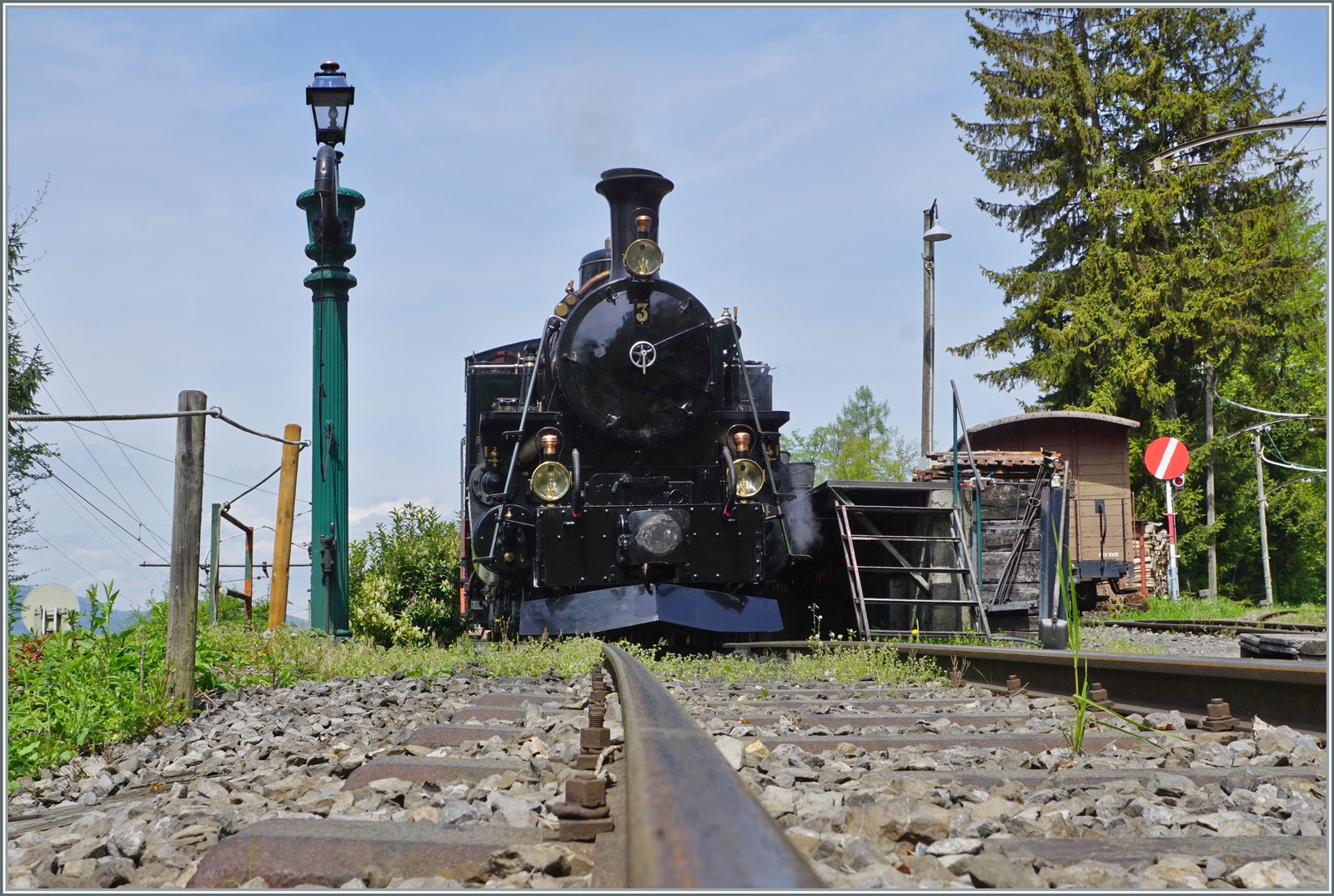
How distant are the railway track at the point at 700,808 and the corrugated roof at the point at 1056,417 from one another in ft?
56.3

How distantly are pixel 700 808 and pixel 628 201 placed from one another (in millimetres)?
8718

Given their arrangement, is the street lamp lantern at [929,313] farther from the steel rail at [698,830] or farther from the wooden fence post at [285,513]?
the steel rail at [698,830]

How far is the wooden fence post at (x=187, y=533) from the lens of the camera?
4969 millimetres

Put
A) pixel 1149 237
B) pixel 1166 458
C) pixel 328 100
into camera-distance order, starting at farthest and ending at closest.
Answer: pixel 1149 237 → pixel 1166 458 → pixel 328 100

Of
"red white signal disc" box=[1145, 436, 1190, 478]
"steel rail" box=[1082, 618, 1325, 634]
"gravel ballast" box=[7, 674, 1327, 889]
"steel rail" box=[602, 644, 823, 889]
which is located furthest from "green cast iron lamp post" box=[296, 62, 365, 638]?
"red white signal disc" box=[1145, 436, 1190, 478]

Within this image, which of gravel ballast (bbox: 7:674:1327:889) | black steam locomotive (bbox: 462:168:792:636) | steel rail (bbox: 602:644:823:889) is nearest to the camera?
steel rail (bbox: 602:644:823:889)

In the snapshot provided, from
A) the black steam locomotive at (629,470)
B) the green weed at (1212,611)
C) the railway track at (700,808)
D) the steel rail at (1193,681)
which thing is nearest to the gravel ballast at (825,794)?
the railway track at (700,808)

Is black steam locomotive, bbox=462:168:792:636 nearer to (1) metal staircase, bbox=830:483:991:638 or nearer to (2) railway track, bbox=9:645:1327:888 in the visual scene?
(1) metal staircase, bbox=830:483:991:638

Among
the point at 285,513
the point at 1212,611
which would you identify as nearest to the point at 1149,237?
the point at 1212,611

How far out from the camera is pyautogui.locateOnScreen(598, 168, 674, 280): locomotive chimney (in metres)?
9.51

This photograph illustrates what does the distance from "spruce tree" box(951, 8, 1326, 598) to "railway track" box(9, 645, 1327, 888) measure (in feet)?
74.3

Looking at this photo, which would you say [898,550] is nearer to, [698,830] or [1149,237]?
[698,830]

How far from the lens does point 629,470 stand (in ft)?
30.1

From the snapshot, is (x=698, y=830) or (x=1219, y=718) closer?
(x=698, y=830)
